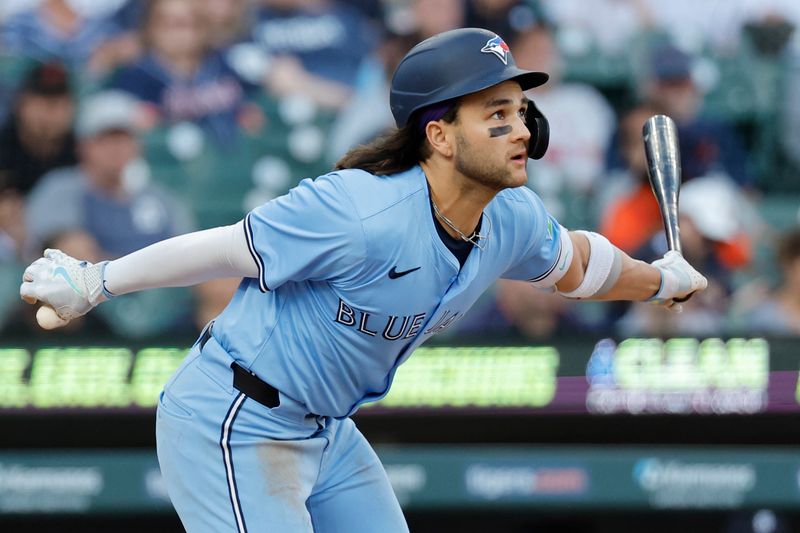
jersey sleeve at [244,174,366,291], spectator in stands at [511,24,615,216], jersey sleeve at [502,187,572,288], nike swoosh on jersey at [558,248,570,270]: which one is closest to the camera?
jersey sleeve at [244,174,366,291]

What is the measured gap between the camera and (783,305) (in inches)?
275

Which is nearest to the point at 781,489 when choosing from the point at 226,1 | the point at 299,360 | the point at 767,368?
the point at 767,368

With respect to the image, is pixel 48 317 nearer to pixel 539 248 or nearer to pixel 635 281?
pixel 539 248

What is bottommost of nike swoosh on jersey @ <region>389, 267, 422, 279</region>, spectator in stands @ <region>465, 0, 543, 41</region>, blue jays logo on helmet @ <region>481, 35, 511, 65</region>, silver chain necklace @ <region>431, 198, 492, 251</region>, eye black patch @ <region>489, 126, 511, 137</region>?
nike swoosh on jersey @ <region>389, 267, 422, 279</region>

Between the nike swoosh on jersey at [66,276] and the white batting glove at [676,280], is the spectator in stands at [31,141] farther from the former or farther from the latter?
the white batting glove at [676,280]

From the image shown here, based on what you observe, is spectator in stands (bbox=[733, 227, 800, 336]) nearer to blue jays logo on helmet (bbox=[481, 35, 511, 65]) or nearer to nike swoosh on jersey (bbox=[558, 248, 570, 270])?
nike swoosh on jersey (bbox=[558, 248, 570, 270])

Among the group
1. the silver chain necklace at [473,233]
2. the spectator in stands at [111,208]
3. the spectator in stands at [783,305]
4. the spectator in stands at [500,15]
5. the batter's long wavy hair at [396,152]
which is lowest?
the spectator in stands at [783,305]

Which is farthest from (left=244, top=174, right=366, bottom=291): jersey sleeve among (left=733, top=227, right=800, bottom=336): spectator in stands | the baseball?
(left=733, top=227, right=800, bottom=336): spectator in stands

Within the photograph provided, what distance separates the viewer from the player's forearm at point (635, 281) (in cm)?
368

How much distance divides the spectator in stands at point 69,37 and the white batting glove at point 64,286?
12.4 ft

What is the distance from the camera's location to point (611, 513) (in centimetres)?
696

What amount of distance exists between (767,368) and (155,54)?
350cm

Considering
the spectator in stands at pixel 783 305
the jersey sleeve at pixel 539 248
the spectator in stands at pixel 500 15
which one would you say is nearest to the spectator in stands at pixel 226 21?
the spectator in stands at pixel 500 15

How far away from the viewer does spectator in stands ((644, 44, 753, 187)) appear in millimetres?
7055
